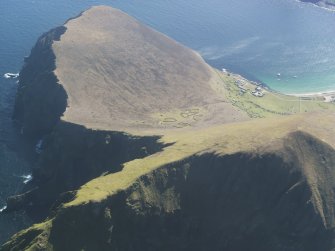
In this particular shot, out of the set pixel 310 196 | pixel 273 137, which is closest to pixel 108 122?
pixel 273 137

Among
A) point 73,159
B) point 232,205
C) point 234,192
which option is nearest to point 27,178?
point 73,159

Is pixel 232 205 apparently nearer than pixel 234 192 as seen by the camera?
Yes

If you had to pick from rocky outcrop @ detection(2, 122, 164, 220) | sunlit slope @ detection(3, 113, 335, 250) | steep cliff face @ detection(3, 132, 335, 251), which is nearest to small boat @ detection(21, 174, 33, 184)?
rocky outcrop @ detection(2, 122, 164, 220)

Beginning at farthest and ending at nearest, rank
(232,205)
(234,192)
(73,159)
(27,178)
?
(27,178) → (73,159) → (234,192) → (232,205)

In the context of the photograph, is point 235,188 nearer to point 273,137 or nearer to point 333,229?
point 273,137

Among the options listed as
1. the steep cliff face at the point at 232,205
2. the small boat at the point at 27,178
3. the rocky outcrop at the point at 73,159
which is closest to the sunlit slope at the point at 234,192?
the steep cliff face at the point at 232,205

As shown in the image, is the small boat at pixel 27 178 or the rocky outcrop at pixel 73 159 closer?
the rocky outcrop at pixel 73 159

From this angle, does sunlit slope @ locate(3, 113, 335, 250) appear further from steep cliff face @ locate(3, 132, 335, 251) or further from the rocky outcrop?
the rocky outcrop

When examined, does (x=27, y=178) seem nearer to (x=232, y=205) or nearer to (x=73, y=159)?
(x=73, y=159)

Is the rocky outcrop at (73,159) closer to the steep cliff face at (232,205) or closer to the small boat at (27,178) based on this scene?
the small boat at (27,178)
